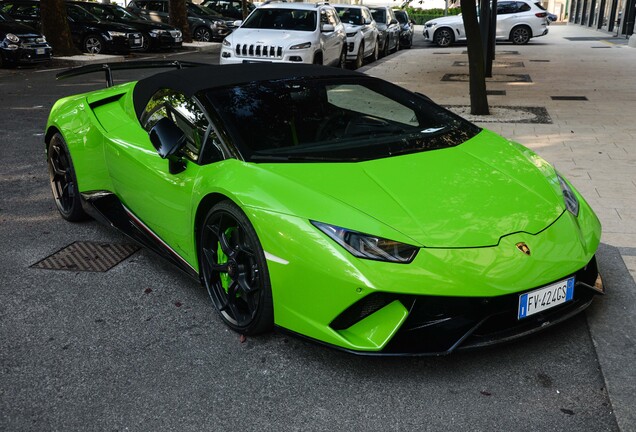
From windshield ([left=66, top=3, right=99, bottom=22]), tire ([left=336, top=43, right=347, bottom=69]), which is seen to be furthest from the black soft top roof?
windshield ([left=66, top=3, right=99, bottom=22])

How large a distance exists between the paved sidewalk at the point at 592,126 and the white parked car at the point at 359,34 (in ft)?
1.59

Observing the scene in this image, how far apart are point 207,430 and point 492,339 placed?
4.18ft

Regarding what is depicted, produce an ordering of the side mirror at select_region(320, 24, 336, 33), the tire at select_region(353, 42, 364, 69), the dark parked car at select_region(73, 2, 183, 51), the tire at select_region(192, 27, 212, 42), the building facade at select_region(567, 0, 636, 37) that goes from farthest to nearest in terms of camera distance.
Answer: the building facade at select_region(567, 0, 636, 37) < the tire at select_region(192, 27, 212, 42) < the dark parked car at select_region(73, 2, 183, 51) < the tire at select_region(353, 42, 364, 69) < the side mirror at select_region(320, 24, 336, 33)

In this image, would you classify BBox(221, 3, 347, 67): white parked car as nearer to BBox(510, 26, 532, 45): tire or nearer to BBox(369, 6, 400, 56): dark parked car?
BBox(369, 6, 400, 56): dark parked car

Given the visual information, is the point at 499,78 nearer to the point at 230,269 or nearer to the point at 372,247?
the point at 230,269

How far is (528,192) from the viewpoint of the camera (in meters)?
3.59

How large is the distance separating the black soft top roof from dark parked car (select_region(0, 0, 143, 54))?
59.7 feet

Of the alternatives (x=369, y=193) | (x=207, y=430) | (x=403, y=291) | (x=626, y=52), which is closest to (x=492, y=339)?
(x=403, y=291)

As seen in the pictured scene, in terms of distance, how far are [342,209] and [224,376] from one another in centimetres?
94

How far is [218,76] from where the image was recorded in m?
4.31

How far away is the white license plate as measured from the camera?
3109 mm

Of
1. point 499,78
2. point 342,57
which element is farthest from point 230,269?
point 342,57

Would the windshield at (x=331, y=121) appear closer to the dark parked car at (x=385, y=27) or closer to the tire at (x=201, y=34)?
the dark parked car at (x=385, y=27)

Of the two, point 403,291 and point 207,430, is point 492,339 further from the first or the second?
point 207,430
